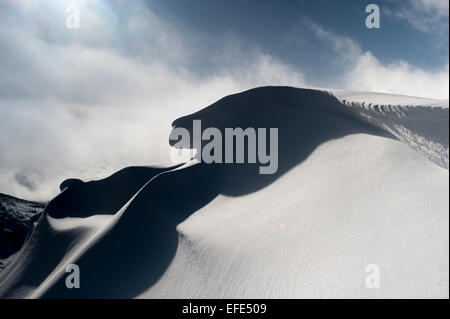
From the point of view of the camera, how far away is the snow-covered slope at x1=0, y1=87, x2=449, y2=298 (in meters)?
→ 5.05

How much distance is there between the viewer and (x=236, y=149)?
38.0 feet

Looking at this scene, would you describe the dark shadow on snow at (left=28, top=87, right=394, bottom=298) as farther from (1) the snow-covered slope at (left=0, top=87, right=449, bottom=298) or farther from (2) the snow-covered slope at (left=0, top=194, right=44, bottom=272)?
(2) the snow-covered slope at (left=0, top=194, right=44, bottom=272)

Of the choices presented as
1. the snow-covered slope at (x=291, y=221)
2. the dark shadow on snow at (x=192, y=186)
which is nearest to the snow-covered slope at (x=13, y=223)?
the snow-covered slope at (x=291, y=221)

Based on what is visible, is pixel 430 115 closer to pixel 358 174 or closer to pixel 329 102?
pixel 358 174

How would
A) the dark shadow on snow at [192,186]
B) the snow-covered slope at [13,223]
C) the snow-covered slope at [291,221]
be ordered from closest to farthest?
1. the snow-covered slope at [291,221]
2. the dark shadow on snow at [192,186]
3. the snow-covered slope at [13,223]

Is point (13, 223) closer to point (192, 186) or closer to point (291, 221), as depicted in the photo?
point (192, 186)

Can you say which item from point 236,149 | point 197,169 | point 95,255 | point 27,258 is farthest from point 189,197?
point 27,258

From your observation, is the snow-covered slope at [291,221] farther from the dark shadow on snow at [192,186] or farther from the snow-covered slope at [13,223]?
the snow-covered slope at [13,223]

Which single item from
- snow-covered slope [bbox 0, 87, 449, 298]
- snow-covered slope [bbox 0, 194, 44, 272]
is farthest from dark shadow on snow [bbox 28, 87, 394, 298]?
snow-covered slope [bbox 0, 194, 44, 272]

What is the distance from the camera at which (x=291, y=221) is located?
6887 millimetres

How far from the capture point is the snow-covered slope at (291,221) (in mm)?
5051

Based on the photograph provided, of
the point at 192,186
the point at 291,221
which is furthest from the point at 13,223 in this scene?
the point at 291,221

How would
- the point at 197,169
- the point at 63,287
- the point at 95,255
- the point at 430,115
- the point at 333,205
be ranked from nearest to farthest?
the point at 430,115, the point at 333,205, the point at 63,287, the point at 95,255, the point at 197,169
